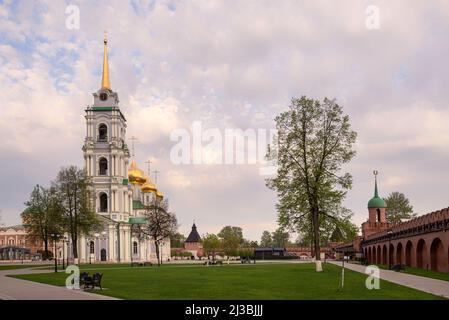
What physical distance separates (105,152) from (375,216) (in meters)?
45.9

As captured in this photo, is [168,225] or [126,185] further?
[126,185]

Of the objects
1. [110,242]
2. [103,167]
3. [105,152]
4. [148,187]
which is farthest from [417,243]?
[148,187]

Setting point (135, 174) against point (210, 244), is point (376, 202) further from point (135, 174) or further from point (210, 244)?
point (210, 244)

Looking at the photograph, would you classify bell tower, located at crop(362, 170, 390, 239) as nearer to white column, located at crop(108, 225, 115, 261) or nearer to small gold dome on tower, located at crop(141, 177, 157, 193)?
white column, located at crop(108, 225, 115, 261)

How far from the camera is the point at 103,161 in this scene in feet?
298

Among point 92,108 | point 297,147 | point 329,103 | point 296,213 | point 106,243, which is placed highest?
point 92,108

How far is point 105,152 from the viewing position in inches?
3524

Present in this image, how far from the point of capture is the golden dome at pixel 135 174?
10869cm

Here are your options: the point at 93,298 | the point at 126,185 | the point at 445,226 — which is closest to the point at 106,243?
the point at 126,185

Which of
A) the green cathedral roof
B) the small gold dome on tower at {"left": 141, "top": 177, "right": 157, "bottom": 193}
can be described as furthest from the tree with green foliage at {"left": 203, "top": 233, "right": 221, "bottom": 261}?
the green cathedral roof

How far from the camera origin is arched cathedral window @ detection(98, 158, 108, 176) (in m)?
90.5

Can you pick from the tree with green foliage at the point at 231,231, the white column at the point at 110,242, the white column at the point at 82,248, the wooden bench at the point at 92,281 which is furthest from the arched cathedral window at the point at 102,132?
the tree with green foliage at the point at 231,231
